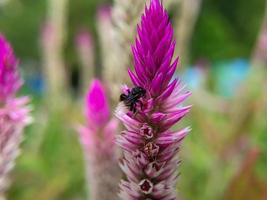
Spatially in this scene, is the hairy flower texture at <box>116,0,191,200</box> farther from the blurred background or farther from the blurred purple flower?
the blurred background

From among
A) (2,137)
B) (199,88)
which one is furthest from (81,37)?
(2,137)

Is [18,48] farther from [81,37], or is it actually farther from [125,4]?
[125,4]

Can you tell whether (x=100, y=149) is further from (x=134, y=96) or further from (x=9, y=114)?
(x=134, y=96)

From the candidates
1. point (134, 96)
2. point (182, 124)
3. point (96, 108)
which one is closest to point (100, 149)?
point (96, 108)

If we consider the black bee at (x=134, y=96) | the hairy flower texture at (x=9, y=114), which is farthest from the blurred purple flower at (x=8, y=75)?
the black bee at (x=134, y=96)

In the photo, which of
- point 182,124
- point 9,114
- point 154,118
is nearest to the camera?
point 154,118
